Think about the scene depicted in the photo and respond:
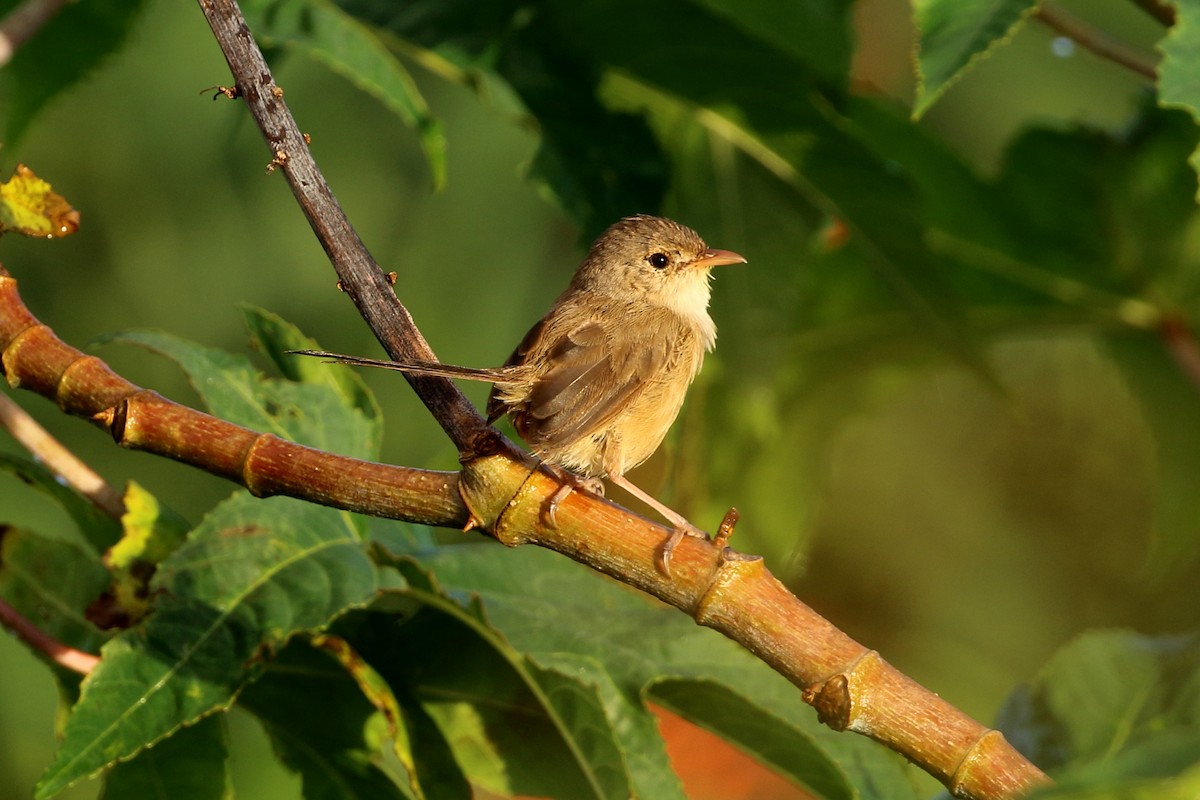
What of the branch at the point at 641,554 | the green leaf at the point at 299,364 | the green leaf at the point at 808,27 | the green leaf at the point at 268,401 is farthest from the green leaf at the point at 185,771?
the green leaf at the point at 808,27

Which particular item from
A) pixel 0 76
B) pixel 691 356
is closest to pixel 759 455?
pixel 691 356

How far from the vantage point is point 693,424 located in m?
3.42

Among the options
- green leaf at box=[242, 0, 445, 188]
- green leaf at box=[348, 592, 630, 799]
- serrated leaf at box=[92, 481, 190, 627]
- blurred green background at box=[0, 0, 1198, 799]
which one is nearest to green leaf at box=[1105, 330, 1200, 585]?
blurred green background at box=[0, 0, 1198, 799]

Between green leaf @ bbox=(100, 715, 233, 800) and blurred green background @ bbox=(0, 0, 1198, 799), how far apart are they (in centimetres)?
120

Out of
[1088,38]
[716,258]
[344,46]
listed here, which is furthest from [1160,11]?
[344,46]

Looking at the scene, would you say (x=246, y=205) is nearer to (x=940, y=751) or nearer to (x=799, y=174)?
(x=799, y=174)

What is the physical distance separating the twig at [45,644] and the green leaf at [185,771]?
194 mm

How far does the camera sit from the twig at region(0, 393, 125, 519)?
84.2 inches

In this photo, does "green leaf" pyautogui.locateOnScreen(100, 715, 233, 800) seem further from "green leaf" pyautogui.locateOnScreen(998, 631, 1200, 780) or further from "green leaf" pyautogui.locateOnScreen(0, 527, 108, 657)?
"green leaf" pyautogui.locateOnScreen(998, 631, 1200, 780)

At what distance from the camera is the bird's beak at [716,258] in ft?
10.3

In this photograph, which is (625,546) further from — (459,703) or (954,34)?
(954,34)

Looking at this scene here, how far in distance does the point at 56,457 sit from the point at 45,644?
0.99 ft

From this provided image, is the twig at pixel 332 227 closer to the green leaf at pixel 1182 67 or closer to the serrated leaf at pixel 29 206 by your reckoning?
the serrated leaf at pixel 29 206

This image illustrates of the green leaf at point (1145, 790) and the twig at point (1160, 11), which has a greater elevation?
the twig at point (1160, 11)
